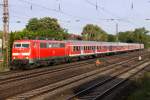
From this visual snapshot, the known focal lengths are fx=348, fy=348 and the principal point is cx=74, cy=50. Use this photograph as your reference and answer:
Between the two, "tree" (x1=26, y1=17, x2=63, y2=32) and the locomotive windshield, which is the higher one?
"tree" (x1=26, y1=17, x2=63, y2=32)

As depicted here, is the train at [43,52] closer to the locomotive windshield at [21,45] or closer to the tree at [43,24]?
the locomotive windshield at [21,45]

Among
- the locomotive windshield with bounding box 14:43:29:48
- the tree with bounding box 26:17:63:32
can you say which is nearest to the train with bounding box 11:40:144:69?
the locomotive windshield with bounding box 14:43:29:48

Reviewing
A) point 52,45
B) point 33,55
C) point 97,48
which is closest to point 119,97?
point 33,55

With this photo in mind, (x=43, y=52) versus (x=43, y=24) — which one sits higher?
(x=43, y=24)

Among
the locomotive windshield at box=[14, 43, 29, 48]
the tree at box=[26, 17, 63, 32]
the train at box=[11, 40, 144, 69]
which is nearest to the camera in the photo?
the train at box=[11, 40, 144, 69]


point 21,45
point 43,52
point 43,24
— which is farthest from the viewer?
point 43,24

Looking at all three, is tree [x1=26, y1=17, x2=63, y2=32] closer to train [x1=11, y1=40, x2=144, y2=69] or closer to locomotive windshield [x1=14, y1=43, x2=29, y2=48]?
train [x1=11, y1=40, x2=144, y2=69]

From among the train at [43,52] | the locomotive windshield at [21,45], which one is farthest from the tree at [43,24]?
the locomotive windshield at [21,45]

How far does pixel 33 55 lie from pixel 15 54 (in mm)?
1868

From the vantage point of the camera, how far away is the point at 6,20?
33438mm

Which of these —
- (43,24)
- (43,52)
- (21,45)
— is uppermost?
(43,24)

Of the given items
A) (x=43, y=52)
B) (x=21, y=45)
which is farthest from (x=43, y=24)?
(x=21, y=45)

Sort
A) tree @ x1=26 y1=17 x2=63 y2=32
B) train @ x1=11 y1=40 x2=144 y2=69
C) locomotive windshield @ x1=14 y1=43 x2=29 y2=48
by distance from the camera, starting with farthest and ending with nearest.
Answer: tree @ x1=26 y1=17 x2=63 y2=32
locomotive windshield @ x1=14 y1=43 x2=29 y2=48
train @ x1=11 y1=40 x2=144 y2=69

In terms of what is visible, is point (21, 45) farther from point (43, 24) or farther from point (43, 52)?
point (43, 24)
